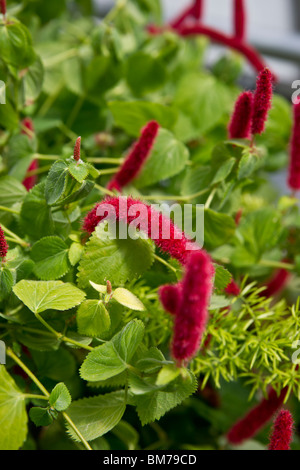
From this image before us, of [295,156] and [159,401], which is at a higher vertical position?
[295,156]

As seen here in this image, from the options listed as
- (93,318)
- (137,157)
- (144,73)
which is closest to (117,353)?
(93,318)

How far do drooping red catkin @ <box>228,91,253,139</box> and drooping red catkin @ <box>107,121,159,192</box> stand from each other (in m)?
0.05

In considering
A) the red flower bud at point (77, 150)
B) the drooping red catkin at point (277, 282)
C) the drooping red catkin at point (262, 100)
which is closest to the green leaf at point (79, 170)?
the red flower bud at point (77, 150)

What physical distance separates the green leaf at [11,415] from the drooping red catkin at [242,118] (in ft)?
0.66

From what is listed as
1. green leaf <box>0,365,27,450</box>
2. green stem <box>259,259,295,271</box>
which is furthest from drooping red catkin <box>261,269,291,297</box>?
green leaf <box>0,365,27,450</box>

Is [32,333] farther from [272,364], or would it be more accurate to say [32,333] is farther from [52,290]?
[272,364]

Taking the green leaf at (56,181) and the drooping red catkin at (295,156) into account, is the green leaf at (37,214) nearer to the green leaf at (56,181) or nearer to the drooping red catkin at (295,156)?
the green leaf at (56,181)

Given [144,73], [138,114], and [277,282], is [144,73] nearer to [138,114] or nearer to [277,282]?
[138,114]

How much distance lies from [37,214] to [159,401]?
Result: 0.42ft

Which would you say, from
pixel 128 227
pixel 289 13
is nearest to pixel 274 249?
pixel 128 227

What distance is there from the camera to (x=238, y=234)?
415 millimetres

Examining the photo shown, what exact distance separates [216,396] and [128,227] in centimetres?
27

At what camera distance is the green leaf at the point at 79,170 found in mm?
277

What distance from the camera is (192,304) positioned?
0.22 m
